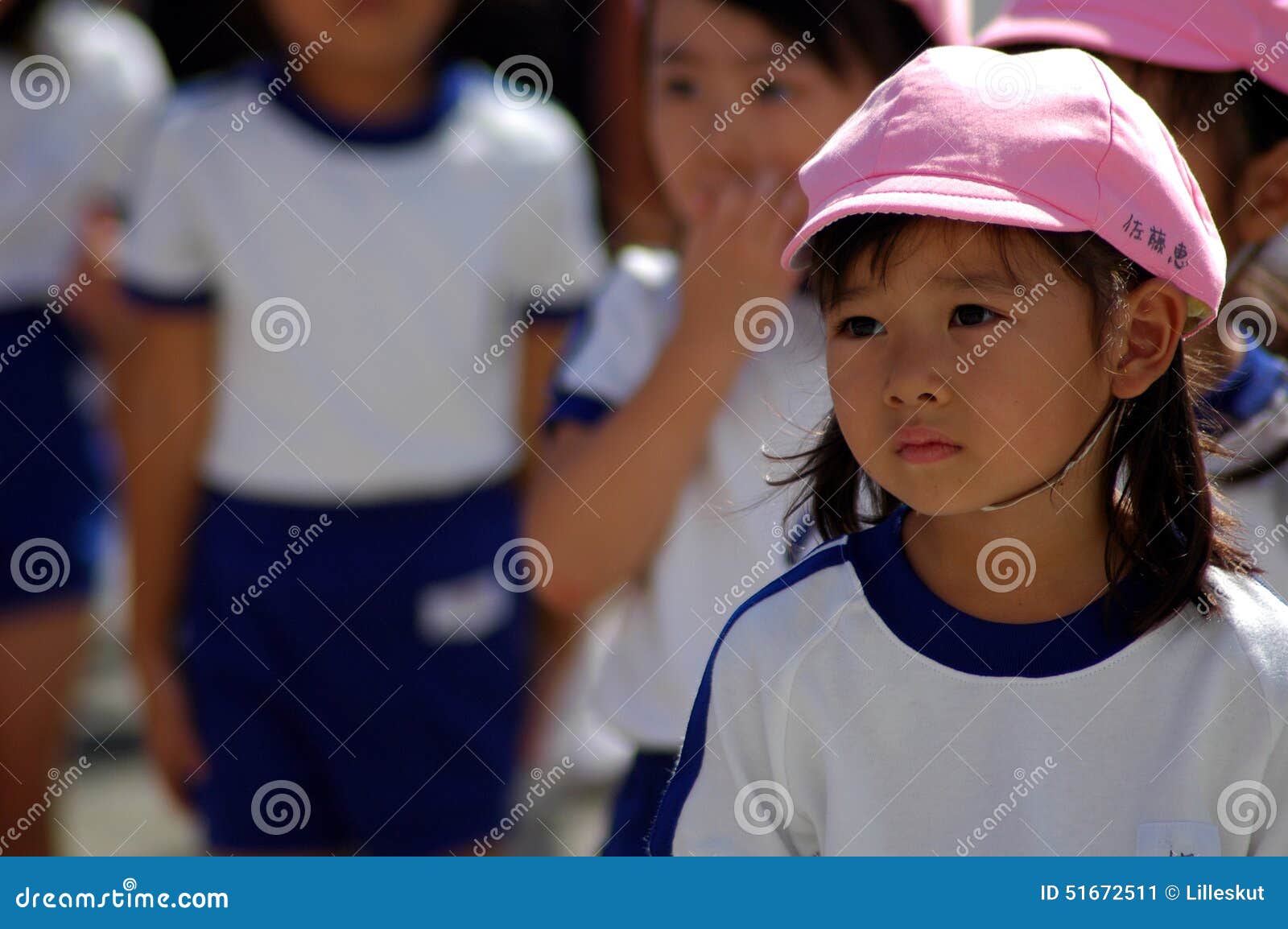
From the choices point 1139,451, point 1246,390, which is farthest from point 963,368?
point 1246,390

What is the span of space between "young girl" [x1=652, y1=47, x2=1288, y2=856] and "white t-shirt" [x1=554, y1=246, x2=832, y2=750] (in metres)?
0.69

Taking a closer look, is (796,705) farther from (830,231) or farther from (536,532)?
(536,532)

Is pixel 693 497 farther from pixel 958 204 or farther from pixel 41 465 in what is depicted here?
pixel 41 465

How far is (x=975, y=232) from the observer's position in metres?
1.71

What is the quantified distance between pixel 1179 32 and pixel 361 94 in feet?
4.68

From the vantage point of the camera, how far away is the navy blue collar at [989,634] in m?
1.69

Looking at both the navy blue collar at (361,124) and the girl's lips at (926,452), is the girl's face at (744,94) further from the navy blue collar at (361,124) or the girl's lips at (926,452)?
the girl's lips at (926,452)

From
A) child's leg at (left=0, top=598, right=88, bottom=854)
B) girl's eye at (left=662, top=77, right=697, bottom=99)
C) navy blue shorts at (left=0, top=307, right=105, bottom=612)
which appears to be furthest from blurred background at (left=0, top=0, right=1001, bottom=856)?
girl's eye at (left=662, top=77, right=697, bottom=99)

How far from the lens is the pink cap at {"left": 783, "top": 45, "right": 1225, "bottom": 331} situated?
1658 millimetres

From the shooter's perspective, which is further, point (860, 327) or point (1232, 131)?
point (1232, 131)

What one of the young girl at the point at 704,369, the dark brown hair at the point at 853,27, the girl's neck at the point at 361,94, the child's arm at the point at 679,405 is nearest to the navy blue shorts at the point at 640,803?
the young girl at the point at 704,369

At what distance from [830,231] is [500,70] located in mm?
2060

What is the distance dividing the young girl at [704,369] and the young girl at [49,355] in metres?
→ 1.17

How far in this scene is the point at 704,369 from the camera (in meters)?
2.52
